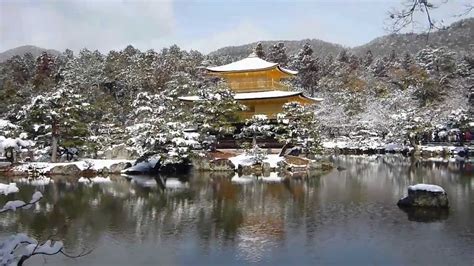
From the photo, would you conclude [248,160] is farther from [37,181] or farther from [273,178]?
[37,181]

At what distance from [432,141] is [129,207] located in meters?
29.1

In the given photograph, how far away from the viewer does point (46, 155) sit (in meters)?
22.9

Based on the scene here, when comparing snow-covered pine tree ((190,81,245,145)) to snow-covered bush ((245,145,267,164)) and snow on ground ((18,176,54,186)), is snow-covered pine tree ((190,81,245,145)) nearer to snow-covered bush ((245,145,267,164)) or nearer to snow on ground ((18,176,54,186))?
snow-covered bush ((245,145,267,164))

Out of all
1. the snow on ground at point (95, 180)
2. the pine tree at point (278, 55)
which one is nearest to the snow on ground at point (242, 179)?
the snow on ground at point (95, 180)

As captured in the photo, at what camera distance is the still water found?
790 cm

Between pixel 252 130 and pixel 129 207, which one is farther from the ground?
pixel 252 130

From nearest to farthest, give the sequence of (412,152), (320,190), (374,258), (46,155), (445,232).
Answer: (374,258), (445,232), (320,190), (46,155), (412,152)

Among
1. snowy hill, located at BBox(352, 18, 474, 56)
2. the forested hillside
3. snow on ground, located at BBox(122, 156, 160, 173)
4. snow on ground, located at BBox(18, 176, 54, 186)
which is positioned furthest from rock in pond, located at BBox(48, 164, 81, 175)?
snowy hill, located at BBox(352, 18, 474, 56)

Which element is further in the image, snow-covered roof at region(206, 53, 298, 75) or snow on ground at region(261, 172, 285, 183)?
snow-covered roof at region(206, 53, 298, 75)

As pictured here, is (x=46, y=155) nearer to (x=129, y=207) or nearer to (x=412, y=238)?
(x=129, y=207)

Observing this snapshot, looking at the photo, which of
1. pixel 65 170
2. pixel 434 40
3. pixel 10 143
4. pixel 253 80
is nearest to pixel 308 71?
pixel 253 80

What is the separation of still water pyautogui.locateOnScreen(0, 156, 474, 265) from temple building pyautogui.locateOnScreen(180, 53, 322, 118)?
29.9 ft

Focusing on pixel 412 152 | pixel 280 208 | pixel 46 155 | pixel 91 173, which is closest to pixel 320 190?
pixel 280 208

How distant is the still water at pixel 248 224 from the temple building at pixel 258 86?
9.11 m
